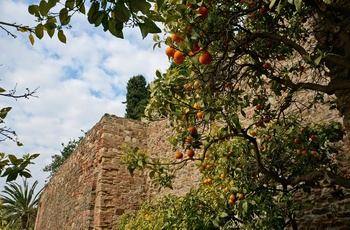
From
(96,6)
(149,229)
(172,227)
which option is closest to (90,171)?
(149,229)

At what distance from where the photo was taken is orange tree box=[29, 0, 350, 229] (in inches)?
70.2

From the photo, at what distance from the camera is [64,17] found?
3.82 ft

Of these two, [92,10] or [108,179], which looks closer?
[92,10]

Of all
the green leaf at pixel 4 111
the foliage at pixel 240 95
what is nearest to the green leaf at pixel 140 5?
the foliage at pixel 240 95

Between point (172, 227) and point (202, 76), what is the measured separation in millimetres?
1724

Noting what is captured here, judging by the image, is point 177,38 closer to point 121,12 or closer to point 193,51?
point 193,51

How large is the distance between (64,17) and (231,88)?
167 cm

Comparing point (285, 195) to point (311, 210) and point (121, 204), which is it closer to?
point (311, 210)

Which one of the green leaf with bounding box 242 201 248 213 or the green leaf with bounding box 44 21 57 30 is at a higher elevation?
the green leaf with bounding box 44 21 57 30

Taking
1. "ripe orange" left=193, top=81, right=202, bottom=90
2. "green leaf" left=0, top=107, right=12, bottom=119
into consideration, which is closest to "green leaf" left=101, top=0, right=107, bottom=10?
"green leaf" left=0, top=107, right=12, bottom=119

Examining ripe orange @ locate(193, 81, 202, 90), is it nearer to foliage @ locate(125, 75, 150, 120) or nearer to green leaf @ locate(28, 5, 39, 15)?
green leaf @ locate(28, 5, 39, 15)

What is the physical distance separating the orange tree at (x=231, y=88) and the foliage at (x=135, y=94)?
11725 mm

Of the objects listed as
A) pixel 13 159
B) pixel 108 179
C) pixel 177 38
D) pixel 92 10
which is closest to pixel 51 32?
pixel 92 10

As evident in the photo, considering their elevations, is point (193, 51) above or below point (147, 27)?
above
